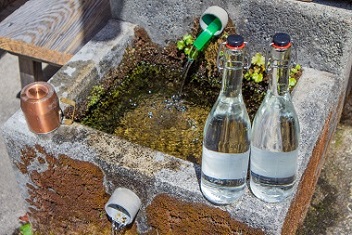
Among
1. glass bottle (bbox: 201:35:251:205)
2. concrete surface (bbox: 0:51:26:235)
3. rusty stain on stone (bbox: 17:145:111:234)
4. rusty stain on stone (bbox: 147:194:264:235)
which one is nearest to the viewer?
glass bottle (bbox: 201:35:251:205)

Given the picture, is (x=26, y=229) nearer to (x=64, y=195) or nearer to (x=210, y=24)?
(x=64, y=195)

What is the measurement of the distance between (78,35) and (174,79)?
2.06 ft

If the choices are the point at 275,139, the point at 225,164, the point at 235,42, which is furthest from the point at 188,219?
the point at 235,42

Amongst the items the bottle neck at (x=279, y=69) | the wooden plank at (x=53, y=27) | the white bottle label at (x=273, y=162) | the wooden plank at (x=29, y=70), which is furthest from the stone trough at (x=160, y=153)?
the wooden plank at (x=29, y=70)

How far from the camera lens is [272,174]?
2.31 metres

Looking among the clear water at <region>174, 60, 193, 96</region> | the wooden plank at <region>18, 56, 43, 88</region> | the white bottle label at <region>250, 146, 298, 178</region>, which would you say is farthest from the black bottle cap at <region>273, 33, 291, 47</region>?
the wooden plank at <region>18, 56, 43, 88</region>

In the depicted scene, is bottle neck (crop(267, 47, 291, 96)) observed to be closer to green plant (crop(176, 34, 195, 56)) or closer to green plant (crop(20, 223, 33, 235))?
green plant (crop(176, 34, 195, 56))

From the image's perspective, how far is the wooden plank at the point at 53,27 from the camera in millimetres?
3523

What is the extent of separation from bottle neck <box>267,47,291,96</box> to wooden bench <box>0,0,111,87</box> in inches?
63.9

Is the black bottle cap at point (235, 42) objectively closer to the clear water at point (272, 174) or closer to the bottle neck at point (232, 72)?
the bottle neck at point (232, 72)

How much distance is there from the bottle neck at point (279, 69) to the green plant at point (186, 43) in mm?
1270

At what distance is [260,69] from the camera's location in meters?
3.29

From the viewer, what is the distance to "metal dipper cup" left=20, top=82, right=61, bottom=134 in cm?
262

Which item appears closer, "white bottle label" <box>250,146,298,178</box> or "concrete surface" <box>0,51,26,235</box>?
"white bottle label" <box>250,146,298,178</box>
